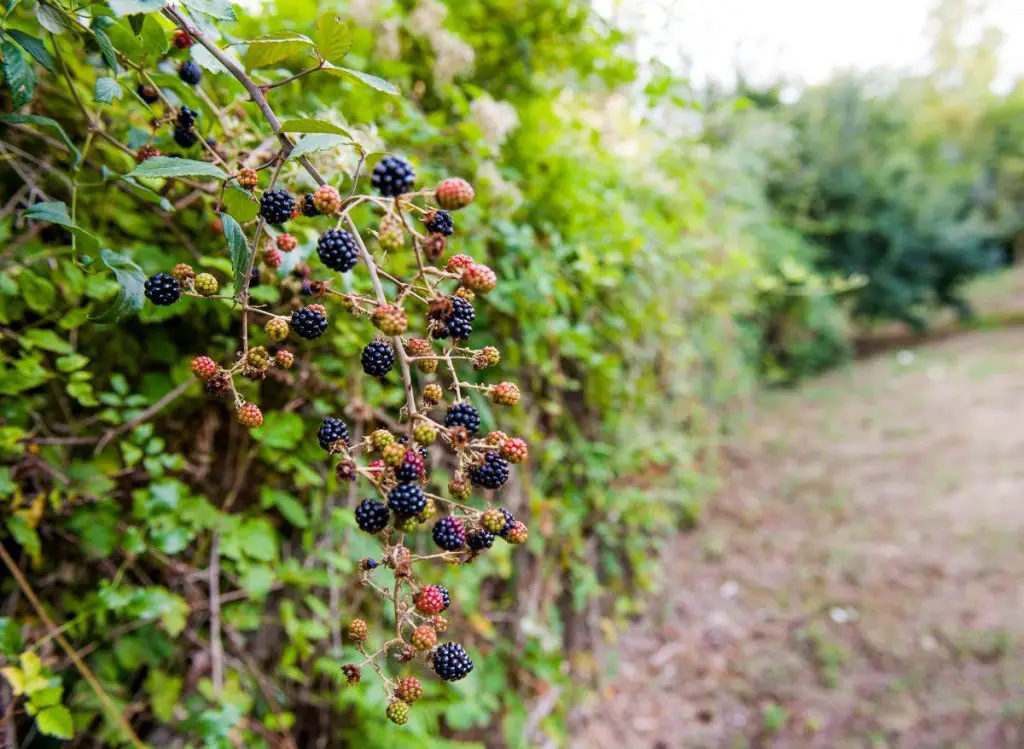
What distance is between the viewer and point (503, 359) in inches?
83.0

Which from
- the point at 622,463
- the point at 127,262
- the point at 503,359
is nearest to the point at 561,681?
the point at 622,463

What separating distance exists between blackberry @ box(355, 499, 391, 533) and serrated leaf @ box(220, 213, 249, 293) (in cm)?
30

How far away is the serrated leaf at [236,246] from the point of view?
69 cm

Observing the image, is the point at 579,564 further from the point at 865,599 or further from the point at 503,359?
the point at 865,599

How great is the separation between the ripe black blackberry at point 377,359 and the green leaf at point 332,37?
39 cm

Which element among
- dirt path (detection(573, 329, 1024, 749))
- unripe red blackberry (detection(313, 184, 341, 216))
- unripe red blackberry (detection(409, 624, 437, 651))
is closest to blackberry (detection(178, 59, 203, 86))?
unripe red blackberry (detection(313, 184, 341, 216))

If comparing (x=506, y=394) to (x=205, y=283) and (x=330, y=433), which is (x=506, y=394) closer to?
(x=330, y=433)

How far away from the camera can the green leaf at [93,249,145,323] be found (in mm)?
771

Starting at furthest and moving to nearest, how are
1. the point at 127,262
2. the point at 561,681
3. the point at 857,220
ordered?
the point at 857,220 < the point at 561,681 < the point at 127,262

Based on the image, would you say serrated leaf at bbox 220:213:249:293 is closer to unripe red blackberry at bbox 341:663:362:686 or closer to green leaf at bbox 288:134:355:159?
green leaf at bbox 288:134:355:159

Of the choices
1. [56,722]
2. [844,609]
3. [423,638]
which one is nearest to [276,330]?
[423,638]

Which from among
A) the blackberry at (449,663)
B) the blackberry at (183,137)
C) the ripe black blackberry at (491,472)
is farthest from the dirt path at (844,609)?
the blackberry at (183,137)

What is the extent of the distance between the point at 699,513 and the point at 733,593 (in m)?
0.99

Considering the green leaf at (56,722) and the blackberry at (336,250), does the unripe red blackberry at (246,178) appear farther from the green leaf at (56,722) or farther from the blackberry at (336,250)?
the green leaf at (56,722)
